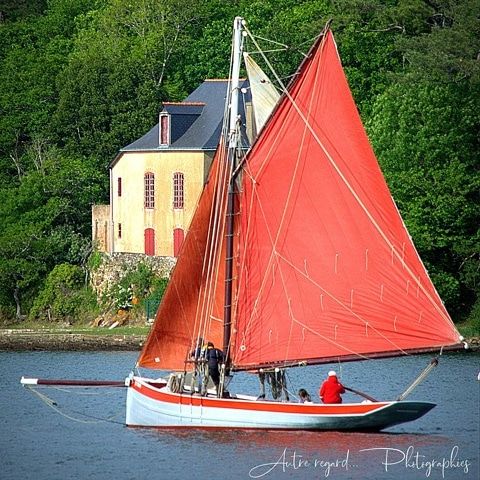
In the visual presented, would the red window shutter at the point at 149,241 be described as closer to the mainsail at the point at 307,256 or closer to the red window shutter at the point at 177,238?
the red window shutter at the point at 177,238

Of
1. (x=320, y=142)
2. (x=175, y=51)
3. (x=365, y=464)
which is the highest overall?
(x=175, y=51)

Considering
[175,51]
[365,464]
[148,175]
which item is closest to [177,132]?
[148,175]

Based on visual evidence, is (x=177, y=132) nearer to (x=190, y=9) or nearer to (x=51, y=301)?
(x=51, y=301)

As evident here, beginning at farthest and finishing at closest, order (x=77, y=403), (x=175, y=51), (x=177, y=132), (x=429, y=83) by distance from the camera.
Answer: (x=175, y=51)
(x=177, y=132)
(x=429, y=83)
(x=77, y=403)

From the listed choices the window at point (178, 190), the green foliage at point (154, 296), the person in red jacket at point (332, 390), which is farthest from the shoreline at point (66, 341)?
the person in red jacket at point (332, 390)

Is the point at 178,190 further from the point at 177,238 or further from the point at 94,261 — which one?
the point at 94,261

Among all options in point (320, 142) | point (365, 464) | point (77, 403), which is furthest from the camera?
point (77, 403)

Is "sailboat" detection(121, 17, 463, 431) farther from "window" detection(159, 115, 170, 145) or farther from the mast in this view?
"window" detection(159, 115, 170, 145)

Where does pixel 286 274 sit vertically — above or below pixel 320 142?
below

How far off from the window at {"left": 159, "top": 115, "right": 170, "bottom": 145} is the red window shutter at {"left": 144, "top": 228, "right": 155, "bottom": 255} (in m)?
4.54

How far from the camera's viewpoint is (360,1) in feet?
279

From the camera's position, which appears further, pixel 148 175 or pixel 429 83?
pixel 148 175

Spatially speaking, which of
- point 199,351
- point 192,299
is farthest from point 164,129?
point 199,351

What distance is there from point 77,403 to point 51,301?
3209cm
